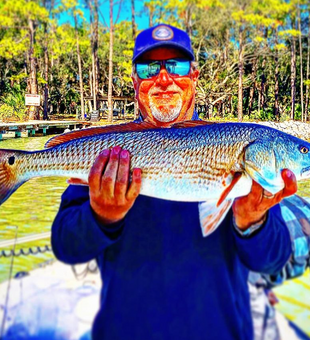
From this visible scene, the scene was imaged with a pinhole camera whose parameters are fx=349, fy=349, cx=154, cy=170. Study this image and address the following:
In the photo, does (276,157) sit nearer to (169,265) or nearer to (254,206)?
(254,206)

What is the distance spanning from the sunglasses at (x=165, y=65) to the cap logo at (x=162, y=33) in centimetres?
13

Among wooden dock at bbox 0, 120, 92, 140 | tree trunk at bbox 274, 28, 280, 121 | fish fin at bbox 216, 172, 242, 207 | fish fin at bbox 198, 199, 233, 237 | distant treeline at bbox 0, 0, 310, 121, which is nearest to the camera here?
fish fin at bbox 198, 199, 233, 237

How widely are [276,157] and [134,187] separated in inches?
28.1

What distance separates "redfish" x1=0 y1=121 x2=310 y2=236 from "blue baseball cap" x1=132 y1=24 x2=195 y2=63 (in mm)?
567

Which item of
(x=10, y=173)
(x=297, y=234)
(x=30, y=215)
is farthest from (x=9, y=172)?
(x=30, y=215)

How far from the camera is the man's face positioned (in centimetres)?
205

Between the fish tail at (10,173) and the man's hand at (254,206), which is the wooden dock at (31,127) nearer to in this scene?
the fish tail at (10,173)

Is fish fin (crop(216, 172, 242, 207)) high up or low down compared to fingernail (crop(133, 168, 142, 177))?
down

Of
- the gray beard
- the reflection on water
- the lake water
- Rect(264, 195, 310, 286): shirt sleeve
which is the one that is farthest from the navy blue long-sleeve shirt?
the reflection on water

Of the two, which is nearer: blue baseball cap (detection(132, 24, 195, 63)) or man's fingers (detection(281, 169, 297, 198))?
man's fingers (detection(281, 169, 297, 198))

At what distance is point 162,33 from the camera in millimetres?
2115

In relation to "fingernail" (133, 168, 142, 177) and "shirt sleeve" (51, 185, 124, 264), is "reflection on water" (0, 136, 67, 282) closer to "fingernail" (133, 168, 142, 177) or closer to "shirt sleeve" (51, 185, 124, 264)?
"shirt sleeve" (51, 185, 124, 264)

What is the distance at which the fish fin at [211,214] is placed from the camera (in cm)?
149

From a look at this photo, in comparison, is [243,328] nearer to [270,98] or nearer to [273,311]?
[273,311]
